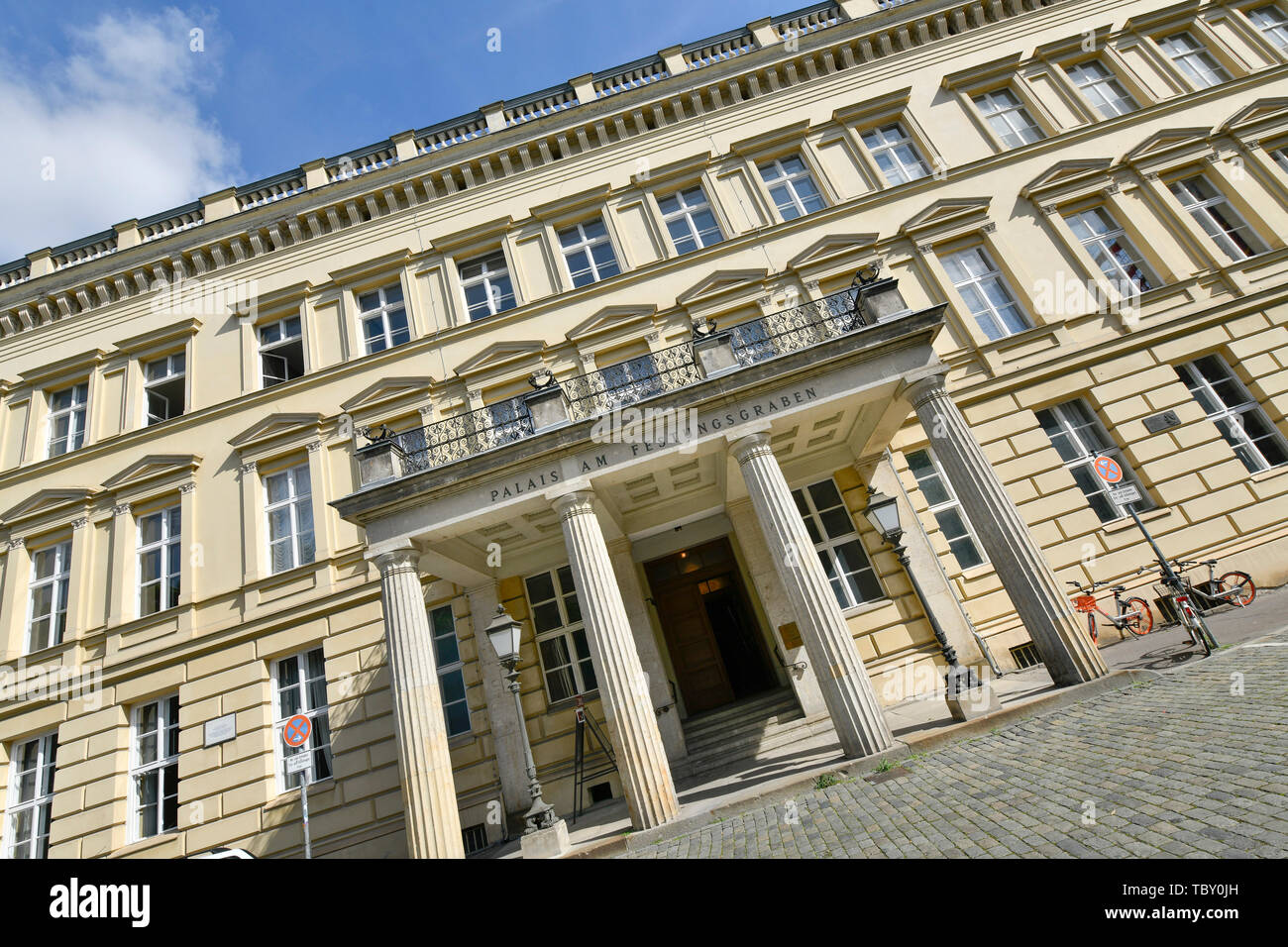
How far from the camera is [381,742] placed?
512 inches

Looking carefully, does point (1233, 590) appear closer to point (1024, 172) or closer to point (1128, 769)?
point (1128, 769)

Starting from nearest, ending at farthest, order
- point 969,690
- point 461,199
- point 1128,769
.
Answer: point 1128,769, point 969,690, point 461,199

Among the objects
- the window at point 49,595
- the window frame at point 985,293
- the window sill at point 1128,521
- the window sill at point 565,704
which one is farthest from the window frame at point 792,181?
the window at point 49,595

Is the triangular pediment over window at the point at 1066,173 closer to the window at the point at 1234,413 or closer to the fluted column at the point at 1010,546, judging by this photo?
the window at the point at 1234,413

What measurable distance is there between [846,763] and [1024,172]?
53.9ft

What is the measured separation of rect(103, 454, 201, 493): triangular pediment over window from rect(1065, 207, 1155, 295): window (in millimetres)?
24088

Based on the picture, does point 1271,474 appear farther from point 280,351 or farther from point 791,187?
point 280,351

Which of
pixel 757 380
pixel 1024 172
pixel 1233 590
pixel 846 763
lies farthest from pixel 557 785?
pixel 1024 172

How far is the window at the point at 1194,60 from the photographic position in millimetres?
17495

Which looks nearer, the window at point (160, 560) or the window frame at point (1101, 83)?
the window at point (160, 560)

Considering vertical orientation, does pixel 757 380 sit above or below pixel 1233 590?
above

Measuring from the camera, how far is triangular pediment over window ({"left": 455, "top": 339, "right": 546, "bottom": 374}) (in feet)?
51.8

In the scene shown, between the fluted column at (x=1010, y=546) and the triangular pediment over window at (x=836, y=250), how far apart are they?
21.0ft

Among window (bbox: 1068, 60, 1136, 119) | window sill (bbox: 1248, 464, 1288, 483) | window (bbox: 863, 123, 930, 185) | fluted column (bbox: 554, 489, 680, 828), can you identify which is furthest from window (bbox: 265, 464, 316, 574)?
window (bbox: 1068, 60, 1136, 119)
